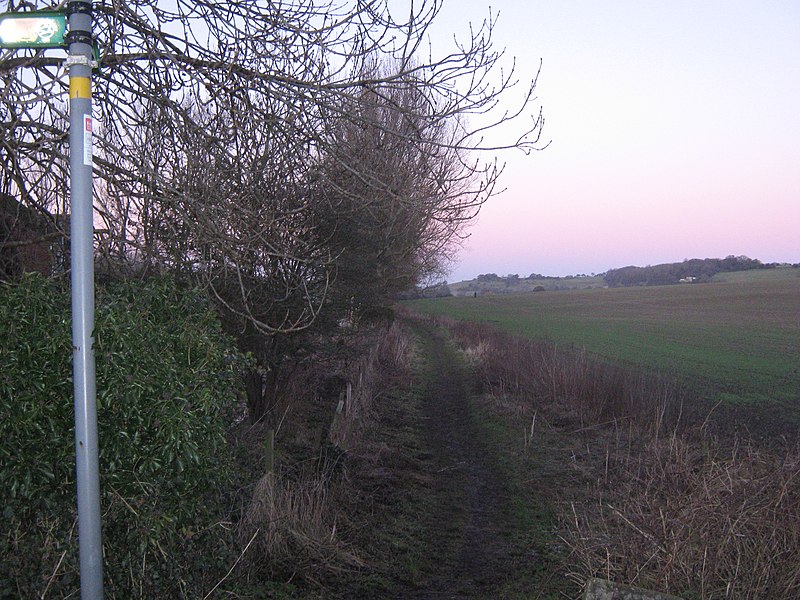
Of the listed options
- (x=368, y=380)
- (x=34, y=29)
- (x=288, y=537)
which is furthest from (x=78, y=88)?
(x=368, y=380)

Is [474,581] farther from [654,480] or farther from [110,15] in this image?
[110,15]

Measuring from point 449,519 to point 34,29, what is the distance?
23.7 ft

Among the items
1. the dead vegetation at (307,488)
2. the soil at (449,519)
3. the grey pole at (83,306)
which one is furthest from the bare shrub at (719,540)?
the grey pole at (83,306)

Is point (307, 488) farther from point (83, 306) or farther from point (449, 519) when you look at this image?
point (83, 306)

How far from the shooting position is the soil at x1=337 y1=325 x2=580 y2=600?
22.3 feet

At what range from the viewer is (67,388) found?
416 centimetres

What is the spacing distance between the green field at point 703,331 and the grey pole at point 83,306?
60.7ft

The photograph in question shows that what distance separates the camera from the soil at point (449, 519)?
6.81 meters

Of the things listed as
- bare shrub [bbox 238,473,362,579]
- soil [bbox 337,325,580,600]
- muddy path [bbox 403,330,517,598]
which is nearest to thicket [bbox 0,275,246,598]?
bare shrub [bbox 238,473,362,579]

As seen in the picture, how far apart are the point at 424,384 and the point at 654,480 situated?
15.6 m

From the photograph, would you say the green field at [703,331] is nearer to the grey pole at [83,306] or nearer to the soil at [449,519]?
the soil at [449,519]

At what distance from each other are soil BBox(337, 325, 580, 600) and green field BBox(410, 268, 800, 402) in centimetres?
971

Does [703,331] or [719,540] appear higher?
[719,540]

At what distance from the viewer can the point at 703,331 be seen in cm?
4319
